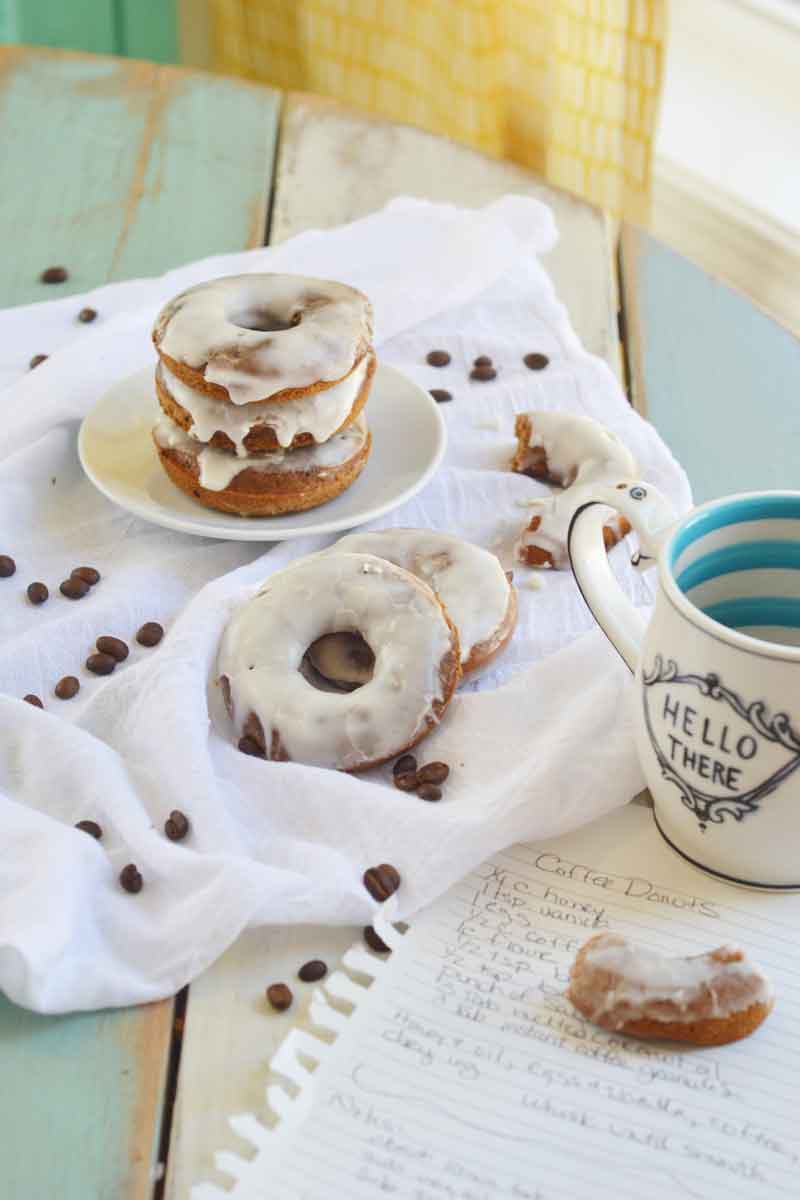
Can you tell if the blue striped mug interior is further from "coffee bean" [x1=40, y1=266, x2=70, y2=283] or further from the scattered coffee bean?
"coffee bean" [x1=40, y1=266, x2=70, y2=283]

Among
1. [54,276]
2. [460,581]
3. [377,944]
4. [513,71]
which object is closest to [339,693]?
[460,581]

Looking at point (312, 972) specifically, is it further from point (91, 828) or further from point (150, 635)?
point (150, 635)

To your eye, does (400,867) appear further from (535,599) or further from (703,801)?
(535,599)

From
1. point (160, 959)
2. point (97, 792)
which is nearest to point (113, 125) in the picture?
point (97, 792)

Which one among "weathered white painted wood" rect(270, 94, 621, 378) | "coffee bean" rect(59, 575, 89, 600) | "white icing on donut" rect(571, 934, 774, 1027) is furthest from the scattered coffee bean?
"weathered white painted wood" rect(270, 94, 621, 378)

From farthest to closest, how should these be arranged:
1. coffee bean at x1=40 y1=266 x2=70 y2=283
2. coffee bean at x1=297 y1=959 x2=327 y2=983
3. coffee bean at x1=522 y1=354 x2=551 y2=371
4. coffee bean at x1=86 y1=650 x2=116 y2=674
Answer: coffee bean at x1=40 y1=266 x2=70 y2=283 < coffee bean at x1=522 y1=354 x2=551 y2=371 < coffee bean at x1=86 y1=650 x2=116 y2=674 < coffee bean at x1=297 y1=959 x2=327 y2=983

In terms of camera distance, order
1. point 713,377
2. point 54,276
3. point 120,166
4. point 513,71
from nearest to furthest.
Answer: point 713,377 < point 54,276 < point 120,166 < point 513,71

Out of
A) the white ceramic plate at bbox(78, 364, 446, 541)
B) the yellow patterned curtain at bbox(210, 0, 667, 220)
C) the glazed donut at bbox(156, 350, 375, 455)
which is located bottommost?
the yellow patterned curtain at bbox(210, 0, 667, 220)
